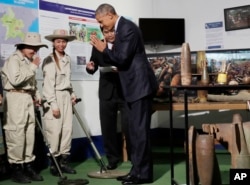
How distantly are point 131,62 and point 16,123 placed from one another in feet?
3.56

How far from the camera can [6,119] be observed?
325 centimetres

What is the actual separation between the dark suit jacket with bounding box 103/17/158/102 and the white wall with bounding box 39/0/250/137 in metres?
1.47

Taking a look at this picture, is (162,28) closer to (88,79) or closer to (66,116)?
(88,79)

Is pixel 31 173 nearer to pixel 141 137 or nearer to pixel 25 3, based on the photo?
pixel 141 137

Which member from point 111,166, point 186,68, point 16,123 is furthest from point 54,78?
point 186,68

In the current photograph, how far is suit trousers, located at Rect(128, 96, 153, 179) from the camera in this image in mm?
2934

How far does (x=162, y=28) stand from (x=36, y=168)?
8.66 feet

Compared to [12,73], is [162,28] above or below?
above

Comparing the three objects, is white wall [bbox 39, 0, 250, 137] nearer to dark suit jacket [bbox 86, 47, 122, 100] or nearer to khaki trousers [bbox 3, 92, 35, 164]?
dark suit jacket [bbox 86, 47, 122, 100]

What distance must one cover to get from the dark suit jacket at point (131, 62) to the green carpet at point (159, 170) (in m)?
0.75

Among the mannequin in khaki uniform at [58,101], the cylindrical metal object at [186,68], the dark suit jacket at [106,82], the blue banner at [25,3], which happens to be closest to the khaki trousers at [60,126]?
the mannequin in khaki uniform at [58,101]

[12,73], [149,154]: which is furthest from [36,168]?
[149,154]

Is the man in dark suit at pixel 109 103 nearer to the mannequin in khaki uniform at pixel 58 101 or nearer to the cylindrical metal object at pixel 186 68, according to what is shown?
the mannequin in khaki uniform at pixel 58 101

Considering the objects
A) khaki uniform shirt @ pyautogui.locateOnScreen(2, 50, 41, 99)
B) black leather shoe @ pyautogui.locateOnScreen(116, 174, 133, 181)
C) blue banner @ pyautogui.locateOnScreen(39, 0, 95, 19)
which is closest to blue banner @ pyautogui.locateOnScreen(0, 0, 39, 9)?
blue banner @ pyautogui.locateOnScreen(39, 0, 95, 19)
